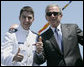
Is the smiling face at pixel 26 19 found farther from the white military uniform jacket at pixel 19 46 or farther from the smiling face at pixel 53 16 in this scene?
the smiling face at pixel 53 16

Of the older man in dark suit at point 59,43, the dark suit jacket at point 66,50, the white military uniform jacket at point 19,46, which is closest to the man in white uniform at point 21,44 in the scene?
the white military uniform jacket at point 19,46

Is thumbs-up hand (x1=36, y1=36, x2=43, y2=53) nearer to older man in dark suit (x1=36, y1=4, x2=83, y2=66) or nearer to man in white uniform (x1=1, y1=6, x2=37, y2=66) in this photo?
older man in dark suit (x1=36, y1=4, x2=83, y2=66)

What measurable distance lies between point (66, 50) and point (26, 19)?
1.41 meters

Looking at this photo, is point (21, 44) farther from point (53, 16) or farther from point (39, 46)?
point (53, 16)

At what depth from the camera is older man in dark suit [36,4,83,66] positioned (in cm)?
862

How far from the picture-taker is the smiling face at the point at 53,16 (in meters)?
8.84

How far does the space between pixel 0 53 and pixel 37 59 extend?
104cm

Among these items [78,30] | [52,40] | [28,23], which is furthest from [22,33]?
[78,30]

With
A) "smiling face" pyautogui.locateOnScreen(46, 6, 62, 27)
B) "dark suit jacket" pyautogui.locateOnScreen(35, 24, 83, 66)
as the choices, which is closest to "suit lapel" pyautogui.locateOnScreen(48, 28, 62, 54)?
"dark suit jacket" pyautogui.locateOnScreen(35, 24, 83, 66)

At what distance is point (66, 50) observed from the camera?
862cm

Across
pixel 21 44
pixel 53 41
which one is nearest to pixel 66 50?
pixel 53 41

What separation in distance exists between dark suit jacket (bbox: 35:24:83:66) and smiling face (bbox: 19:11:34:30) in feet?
2.18

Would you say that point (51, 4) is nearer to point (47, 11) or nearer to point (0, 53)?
point (47, 11)

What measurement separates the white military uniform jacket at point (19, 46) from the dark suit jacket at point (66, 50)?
37 centimetres
